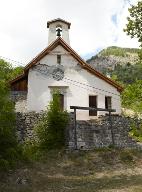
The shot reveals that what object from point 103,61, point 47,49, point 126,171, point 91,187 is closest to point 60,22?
point 47,49

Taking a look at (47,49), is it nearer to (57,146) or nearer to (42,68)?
(42,68)

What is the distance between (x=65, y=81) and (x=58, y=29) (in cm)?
626

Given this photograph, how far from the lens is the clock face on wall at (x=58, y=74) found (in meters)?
33.9

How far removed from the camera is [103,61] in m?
164

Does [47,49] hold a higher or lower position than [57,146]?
higher

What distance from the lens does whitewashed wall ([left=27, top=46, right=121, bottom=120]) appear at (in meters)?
33.2

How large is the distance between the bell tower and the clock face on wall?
425cm

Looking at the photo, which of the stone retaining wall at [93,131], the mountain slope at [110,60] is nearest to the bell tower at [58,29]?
the stone retaining wall at [93,131]

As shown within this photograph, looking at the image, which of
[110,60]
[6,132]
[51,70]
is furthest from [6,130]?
[110,60]

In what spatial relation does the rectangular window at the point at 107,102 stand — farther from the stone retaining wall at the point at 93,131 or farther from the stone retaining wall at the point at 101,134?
the stone retaining wall at the point at 101,134

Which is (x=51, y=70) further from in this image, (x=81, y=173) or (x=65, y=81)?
(x=81, y=173)

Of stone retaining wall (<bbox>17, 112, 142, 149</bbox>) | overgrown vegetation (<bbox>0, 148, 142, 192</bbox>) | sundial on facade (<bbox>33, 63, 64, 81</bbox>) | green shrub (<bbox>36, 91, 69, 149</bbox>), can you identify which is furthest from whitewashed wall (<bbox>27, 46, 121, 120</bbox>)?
overgrown vegetation (<bbox>0, 148, 142, 192</bbox>)

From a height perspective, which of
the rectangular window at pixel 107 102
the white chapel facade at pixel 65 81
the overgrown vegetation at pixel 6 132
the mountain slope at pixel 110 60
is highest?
the mountain slope at pixel 110 60

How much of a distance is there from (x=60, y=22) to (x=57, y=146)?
55.0 ft
